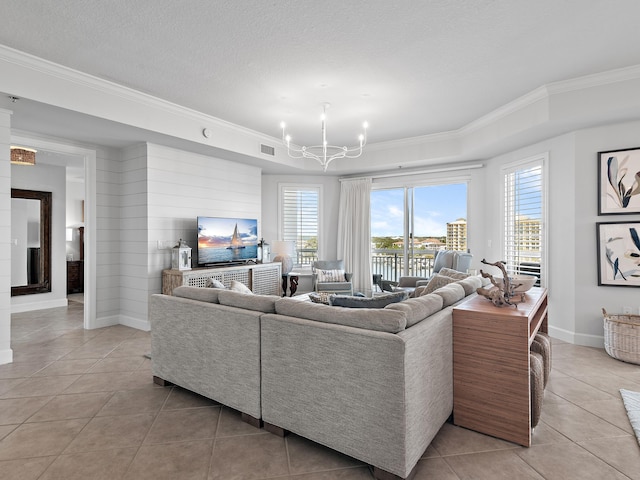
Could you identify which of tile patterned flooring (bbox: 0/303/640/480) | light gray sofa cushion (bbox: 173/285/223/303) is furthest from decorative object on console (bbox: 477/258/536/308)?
light gray sofa cushion (bbox: 173/285/223/303)

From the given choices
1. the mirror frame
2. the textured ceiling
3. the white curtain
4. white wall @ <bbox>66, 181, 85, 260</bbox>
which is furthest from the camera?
white wall @ <bbox>66, 181, 85, 260</bbox>

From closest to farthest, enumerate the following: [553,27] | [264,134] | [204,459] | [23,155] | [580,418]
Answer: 1. [204,459]
2. [580,418]
3. [553,27]
4. [23,155]
5. [264,134]

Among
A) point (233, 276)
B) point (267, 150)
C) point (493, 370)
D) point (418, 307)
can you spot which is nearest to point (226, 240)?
point (233, 276)

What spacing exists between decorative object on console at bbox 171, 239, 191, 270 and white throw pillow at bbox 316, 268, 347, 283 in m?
2.09

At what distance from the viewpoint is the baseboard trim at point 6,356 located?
3428 mm

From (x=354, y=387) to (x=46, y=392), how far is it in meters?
2.64

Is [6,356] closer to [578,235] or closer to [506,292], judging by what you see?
[506,292]

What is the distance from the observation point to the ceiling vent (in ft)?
18.1

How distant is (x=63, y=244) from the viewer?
6.25 metres

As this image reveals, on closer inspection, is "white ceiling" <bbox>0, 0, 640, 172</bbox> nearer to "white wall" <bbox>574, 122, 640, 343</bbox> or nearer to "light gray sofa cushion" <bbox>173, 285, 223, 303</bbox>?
"white wall" <bbox>574, 122, 640, 343</bbox>

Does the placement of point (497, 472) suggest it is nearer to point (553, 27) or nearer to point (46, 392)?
point (553, 27)

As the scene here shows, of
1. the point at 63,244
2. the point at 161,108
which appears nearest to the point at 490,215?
the point at 161,108

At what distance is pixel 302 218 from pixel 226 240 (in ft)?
6.47

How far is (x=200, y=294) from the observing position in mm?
2727
